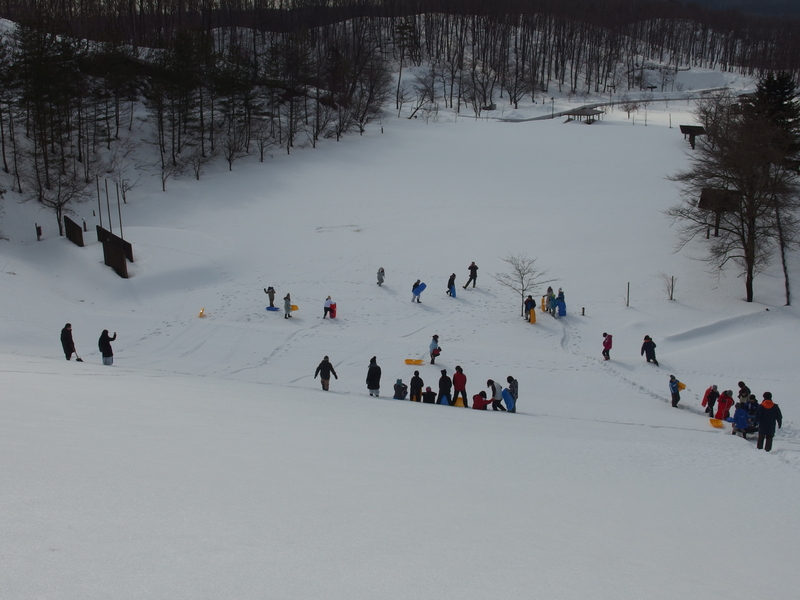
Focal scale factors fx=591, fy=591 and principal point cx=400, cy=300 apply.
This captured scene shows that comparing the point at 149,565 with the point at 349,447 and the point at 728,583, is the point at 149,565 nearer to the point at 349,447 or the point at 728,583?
the point at 349,447

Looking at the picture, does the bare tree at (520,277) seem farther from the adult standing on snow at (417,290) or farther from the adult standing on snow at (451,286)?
the adult standing on snow at (417,290)

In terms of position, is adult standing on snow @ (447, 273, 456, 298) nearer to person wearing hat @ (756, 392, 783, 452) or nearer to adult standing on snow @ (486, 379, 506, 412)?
adult standing on snow @ (486, 379, 506, 412)

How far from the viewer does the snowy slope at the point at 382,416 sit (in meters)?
4.69

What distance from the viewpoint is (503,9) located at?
384ft

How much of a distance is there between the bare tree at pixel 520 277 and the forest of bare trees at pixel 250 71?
26239 mm

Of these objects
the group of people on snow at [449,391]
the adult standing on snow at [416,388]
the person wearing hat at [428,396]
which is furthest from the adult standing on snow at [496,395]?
the adult standing on snow at [416,388]

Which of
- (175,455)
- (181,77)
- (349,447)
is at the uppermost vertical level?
(181,77)

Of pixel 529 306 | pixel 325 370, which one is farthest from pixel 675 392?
pixel 325 370

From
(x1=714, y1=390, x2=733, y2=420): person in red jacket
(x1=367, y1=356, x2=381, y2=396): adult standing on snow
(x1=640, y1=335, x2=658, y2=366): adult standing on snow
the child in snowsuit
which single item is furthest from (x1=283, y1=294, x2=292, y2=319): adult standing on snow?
(x1=714, y1=390, x2=733, y2=420): person in red jacket

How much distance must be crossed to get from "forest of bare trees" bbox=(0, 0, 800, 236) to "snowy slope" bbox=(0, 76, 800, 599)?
762cm

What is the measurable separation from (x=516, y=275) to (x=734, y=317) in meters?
9.23

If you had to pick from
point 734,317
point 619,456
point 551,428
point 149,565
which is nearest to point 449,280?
point 734,317

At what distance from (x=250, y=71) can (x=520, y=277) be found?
137 feet

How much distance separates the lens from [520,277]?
27.3 m
